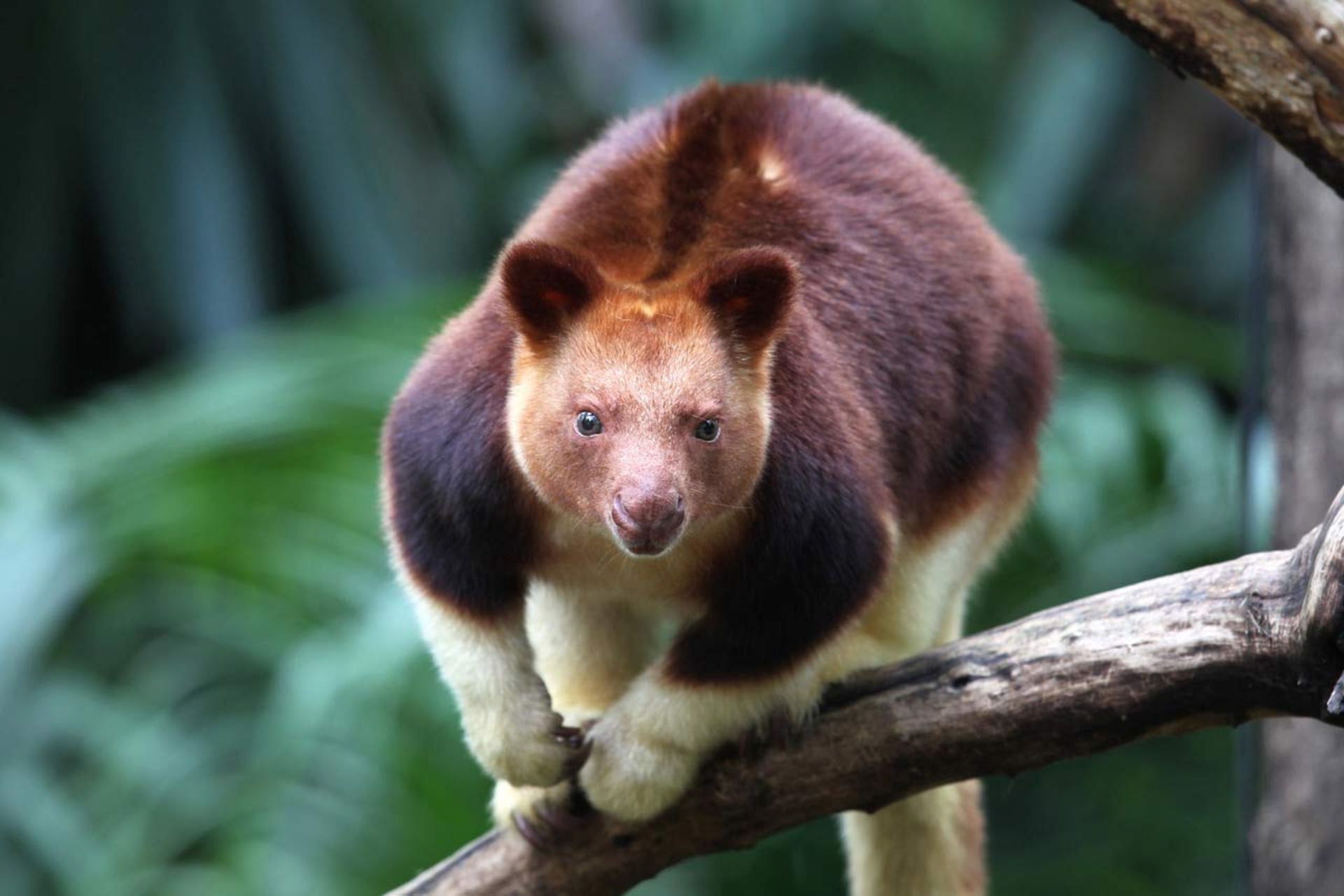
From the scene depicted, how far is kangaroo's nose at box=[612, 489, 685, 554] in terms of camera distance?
9.07 ft

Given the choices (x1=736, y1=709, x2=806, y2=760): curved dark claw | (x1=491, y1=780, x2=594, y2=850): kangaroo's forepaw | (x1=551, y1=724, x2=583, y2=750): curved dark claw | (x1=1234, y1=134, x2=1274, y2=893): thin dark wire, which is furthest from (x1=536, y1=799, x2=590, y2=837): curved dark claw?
(x1=1234, y1=134, x2=1274, y2=893): thin dark wire

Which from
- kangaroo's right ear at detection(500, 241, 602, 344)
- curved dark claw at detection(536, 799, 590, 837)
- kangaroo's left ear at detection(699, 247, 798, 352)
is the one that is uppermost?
kangaroo's left ear at detection(699, 247, 798, 352)

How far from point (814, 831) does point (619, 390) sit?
3.28 metres

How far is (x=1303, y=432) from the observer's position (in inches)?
167

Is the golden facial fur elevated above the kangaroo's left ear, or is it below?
below

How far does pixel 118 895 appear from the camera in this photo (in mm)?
5203

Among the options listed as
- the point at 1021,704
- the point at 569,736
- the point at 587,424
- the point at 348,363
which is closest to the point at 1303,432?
the point at 1021,704

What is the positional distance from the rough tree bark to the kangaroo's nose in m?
2.12

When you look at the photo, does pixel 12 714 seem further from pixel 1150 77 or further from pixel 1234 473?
pixel 1150 77

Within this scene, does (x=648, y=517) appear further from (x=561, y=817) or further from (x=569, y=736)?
(x=561, y=817)

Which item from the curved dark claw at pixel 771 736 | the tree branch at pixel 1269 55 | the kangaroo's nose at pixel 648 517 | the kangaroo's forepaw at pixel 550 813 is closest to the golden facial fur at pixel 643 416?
the kangaroo's nose at pixel 648 517

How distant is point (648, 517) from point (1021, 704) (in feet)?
2.78

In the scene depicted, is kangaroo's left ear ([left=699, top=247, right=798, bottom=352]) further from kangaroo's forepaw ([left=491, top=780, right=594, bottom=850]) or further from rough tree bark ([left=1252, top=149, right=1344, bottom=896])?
rough tree bark ([left=1252, top=149, right=1344, bottom=896])

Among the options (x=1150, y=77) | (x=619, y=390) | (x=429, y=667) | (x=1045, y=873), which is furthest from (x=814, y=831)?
(x=1150, y=77)
